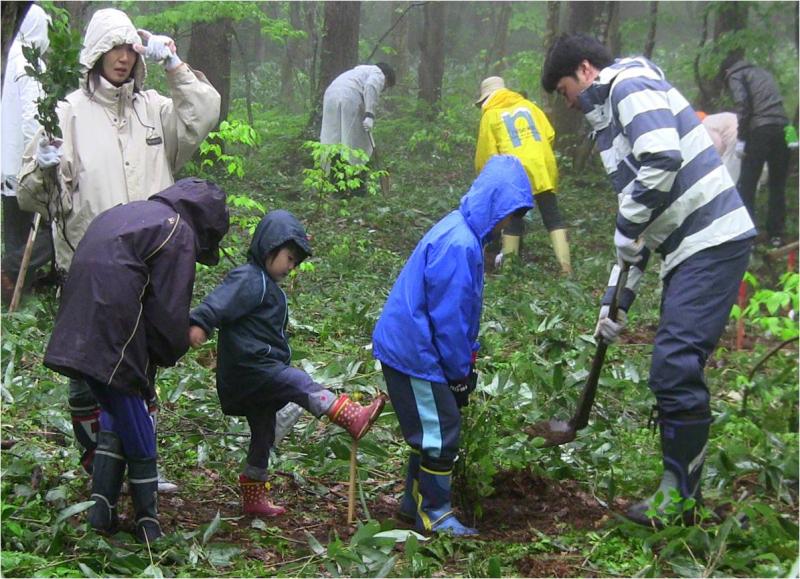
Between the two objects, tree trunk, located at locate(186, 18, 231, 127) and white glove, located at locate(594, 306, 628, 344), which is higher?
tree trunk, located at locate(186, 18, 231, 127)

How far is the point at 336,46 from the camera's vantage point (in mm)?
13906

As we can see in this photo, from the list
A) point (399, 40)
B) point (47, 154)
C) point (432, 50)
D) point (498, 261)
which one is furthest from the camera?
point (399, 40)

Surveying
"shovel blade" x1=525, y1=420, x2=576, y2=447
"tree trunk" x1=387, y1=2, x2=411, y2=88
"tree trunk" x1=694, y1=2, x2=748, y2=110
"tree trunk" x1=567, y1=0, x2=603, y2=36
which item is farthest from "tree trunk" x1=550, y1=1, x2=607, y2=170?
"shovel blade" x1=525, y1=420, x2=576, y2=447

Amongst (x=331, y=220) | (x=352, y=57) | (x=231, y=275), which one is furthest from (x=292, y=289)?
(x=352, y=57)

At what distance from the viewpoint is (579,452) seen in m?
5.01

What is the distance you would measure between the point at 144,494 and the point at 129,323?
71 cm

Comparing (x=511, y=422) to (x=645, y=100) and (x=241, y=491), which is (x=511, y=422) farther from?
(x=645, y=100)

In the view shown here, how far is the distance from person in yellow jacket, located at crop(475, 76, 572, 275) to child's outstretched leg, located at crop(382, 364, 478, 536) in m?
5.90

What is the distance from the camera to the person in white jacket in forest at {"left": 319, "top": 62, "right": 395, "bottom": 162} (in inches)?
471

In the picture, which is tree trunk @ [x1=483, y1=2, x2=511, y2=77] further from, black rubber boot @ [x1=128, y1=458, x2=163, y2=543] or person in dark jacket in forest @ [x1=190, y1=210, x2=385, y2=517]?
black rubber boot @ [x1=128, y1=458, x2=163, y2=543]

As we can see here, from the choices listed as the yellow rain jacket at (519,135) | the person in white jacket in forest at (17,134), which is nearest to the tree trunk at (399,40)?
the yellow rain jacket at (519,135)

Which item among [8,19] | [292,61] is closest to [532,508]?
[8,19]

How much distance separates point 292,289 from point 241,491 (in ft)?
13.4

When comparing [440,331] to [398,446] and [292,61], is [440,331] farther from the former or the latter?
[292,61]
